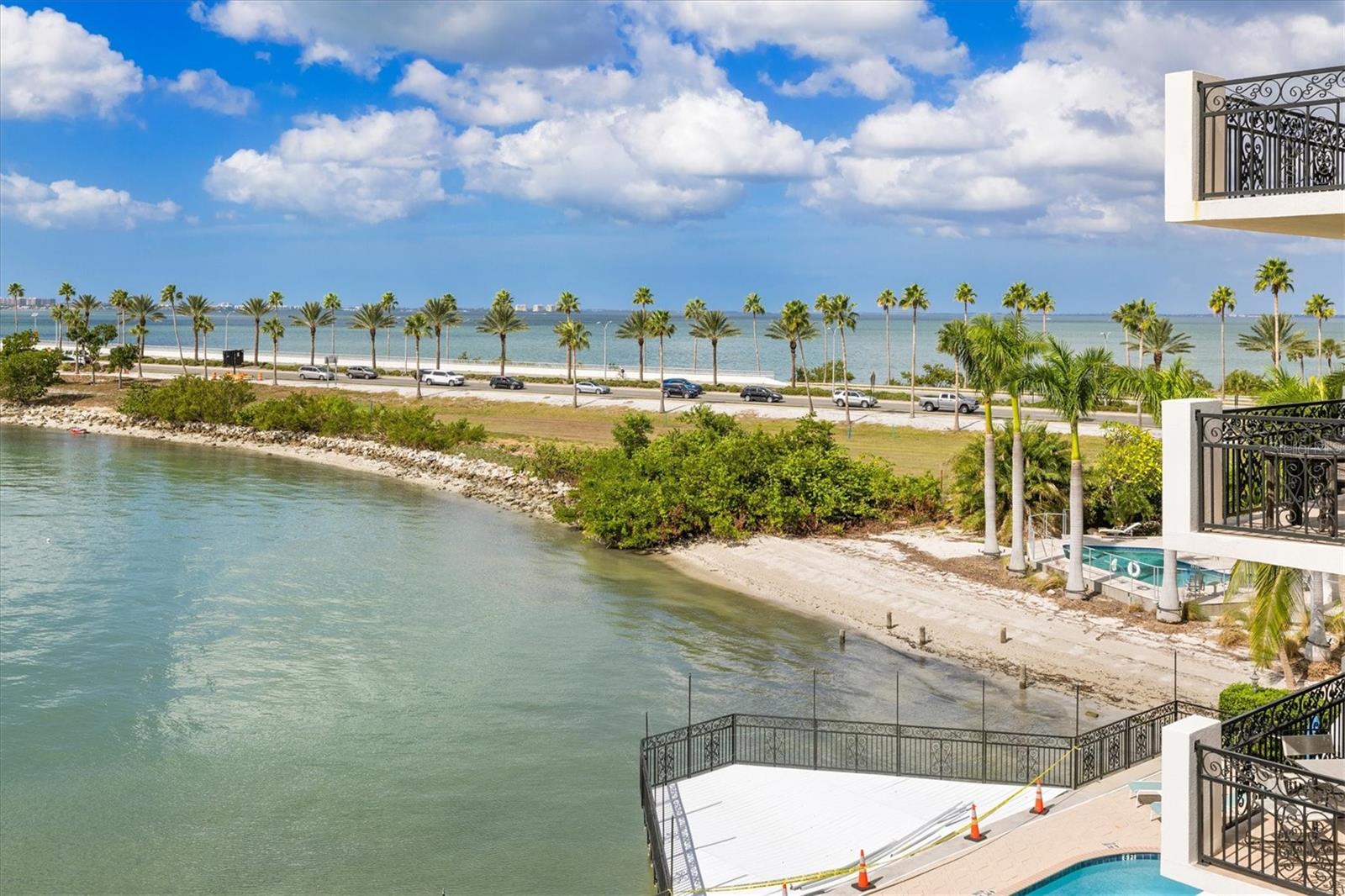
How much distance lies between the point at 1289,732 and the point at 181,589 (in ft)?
142

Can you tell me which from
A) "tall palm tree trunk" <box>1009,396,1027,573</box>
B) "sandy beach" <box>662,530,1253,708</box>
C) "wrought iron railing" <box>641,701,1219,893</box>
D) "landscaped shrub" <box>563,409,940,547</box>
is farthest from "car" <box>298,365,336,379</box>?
"wrought iron railing" <box>641,701,1219,893</box>

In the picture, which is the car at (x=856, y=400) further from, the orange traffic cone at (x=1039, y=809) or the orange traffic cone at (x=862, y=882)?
the orange traffic cone at (x=862, y=882)

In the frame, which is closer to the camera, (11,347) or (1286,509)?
(1286,509)

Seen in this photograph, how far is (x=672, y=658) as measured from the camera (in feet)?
123

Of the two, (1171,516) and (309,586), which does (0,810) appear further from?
(1171,516)

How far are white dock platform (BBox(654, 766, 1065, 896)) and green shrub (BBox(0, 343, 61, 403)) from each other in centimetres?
11312

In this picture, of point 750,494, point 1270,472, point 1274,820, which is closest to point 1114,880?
point 1274,820

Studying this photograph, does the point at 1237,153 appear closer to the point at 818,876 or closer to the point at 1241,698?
the point at 818,876

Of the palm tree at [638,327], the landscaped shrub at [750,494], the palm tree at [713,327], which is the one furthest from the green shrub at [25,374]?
the landscaped shrub at [750,494]

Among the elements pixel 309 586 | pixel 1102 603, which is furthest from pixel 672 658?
pixel 309 586

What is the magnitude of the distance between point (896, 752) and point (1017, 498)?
1735 cm

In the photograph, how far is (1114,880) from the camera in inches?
732

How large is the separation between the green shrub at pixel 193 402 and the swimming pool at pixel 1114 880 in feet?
305

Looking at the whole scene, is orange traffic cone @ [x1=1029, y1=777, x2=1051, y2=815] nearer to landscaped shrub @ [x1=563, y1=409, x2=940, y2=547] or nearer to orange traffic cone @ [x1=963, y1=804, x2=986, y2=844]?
orange traffic cone @ [x1=963, y1=804, x2=986, y2=844]
